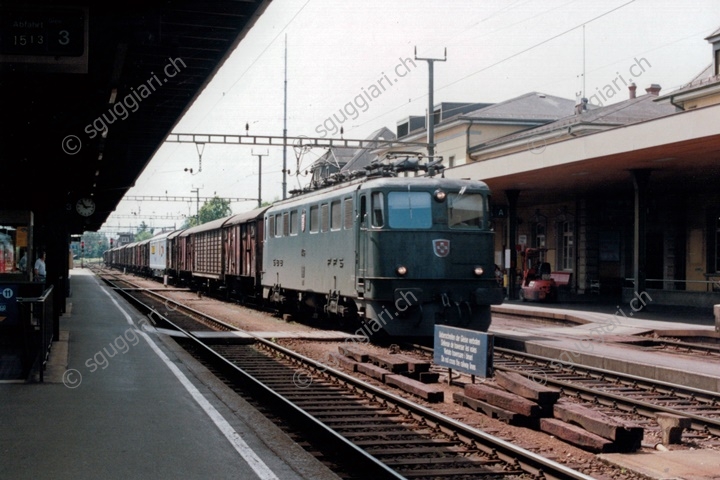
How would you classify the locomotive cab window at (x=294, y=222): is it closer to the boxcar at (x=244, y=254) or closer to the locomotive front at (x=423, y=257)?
the boxcar at (x=244, y=254)

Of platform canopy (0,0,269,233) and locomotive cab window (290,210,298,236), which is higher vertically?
platform canopy (0,0,269,233)

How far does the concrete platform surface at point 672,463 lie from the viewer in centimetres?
659

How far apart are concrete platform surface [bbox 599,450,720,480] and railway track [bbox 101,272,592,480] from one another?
733 millimetres

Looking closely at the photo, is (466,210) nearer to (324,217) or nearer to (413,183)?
(413,183)

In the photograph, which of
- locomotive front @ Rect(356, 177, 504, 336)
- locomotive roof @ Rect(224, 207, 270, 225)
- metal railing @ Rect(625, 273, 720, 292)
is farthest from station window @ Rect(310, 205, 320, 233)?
metal railing @ Rect(625, 273, 720, 292)

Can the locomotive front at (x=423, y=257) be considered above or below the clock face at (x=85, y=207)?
below

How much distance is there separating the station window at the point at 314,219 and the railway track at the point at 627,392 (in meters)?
6.04

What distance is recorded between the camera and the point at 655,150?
68.9 ft

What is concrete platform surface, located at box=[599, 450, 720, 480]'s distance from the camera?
6587 millimetres

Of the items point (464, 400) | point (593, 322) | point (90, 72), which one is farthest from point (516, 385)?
point (593, 322)

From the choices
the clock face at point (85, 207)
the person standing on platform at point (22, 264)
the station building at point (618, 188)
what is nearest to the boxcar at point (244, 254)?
the clock face at point (85, 207)

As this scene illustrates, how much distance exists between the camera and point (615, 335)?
60.1 feet

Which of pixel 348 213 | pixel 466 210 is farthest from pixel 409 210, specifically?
pixel 348 213

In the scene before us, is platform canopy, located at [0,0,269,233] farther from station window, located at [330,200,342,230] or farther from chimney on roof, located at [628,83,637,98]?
chimney on roof, located at [628,83,637,98]
